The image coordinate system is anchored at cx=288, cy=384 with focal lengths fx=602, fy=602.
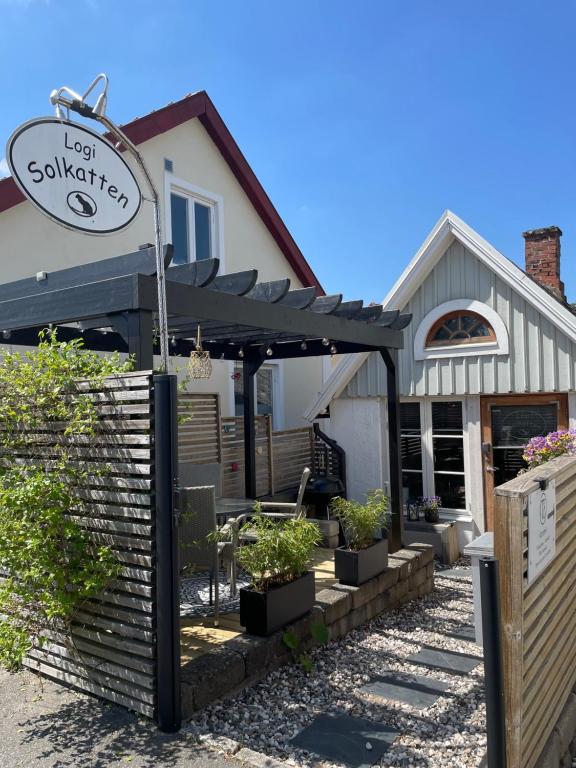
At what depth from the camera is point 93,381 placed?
3865 millimetres

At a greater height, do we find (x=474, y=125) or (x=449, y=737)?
(x=474, y=125)

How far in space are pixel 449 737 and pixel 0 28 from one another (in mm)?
8444

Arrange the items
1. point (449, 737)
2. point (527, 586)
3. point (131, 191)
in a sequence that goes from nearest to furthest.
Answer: point (527, 586) → point (449, 737) → point (131, 191)

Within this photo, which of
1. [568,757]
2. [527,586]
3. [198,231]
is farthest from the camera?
[198,231]

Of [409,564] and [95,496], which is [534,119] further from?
[95,496]

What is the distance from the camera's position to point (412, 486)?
32.7ft

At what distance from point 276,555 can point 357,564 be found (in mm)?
1384

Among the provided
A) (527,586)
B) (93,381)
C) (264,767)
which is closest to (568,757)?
(527,586)

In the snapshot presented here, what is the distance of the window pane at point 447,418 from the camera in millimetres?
9508

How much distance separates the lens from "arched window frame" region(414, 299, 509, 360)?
9016 mm

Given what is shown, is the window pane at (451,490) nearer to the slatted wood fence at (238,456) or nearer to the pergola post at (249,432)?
the slatted wood fence at (238,456)

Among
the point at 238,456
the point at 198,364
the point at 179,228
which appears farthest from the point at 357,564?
the point at 179,228

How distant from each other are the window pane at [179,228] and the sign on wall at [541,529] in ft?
26.7

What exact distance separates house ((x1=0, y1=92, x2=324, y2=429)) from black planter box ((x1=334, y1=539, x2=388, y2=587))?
16.8 feet
